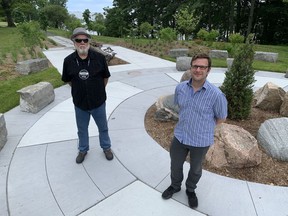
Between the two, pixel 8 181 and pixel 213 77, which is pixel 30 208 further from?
pixel 213 77

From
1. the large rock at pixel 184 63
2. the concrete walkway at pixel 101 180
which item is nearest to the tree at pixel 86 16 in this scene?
the large rock at pixel 184 63

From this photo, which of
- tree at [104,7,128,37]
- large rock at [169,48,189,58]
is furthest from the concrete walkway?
tree at [104,7,128,37]

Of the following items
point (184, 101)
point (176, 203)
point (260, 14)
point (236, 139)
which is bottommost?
point (176, 203)

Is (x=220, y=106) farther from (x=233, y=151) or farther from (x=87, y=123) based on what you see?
(x=87, y=123)

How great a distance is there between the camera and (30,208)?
285 centimetres

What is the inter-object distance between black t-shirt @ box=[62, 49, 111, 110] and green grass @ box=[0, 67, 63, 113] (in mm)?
3045

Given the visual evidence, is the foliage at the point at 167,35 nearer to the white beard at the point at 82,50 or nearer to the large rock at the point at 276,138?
the large rock at the point at 276,138

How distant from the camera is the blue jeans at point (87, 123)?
3486 millimetres

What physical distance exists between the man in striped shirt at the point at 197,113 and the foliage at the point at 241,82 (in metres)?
2.24

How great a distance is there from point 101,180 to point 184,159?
46.7 inches

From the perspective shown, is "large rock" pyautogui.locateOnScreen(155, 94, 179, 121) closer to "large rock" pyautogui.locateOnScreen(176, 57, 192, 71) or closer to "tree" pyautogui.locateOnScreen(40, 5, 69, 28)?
"large rock" pyautogui.locateOnScreen(176, 57, 192, 71)

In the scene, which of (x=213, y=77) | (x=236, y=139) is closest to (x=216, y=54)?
(x=213, y=77)

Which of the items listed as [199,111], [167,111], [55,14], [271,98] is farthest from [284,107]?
[55,14]

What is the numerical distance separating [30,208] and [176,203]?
1.67 metres
